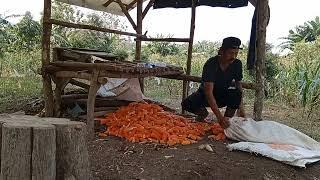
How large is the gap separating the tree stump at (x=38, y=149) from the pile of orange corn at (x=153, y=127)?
221 centimetres

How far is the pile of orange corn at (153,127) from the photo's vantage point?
4.45 meters

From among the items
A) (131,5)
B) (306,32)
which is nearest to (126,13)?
(131,5)

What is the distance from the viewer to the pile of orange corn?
445 cm

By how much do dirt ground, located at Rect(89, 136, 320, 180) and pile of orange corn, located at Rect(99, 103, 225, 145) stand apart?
221 mm

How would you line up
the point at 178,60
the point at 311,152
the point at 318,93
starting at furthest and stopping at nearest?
the point at 178,60
the point at 318,93
the point at 311,152

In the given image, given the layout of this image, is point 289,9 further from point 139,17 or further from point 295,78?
point 139,17

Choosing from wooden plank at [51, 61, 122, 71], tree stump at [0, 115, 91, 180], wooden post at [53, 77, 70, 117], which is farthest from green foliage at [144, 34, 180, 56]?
tree stump at [0, 115, 91, 180]

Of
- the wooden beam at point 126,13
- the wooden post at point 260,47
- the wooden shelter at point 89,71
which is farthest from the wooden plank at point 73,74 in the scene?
the wooden beam at point 126,13

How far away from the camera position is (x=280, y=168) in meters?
3.73

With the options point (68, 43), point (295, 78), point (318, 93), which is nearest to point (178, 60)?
point (68, 43)

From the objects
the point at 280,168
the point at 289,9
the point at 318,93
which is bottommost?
the point at 280,168

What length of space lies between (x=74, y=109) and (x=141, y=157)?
2238 millimetres

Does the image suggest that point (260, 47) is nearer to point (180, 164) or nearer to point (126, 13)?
point (180, 164)

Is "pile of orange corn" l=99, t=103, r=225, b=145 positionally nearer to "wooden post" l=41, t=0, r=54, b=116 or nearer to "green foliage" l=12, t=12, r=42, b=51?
"wooden post" l=41, t=0, r=54, b=116
